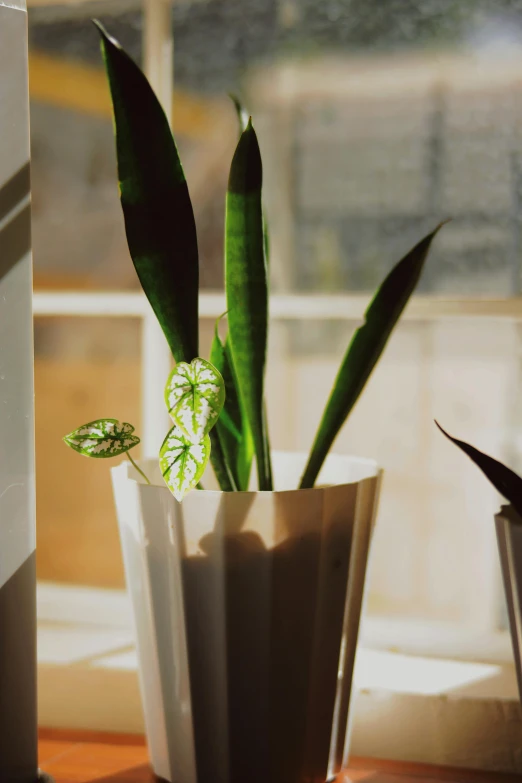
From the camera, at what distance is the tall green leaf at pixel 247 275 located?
1.94 feet

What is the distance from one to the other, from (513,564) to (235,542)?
0.69ft

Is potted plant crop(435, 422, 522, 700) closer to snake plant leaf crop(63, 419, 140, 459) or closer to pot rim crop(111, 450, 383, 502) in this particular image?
pot rim crop(111, 450, 383, 502)

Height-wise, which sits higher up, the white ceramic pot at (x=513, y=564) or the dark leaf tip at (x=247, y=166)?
the dark leaf tip at (x=247, y=166)

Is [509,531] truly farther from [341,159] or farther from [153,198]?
[341,159]

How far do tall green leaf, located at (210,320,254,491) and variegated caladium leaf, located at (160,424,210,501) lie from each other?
12 centimetres

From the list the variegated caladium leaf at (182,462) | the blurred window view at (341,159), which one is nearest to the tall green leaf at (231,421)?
the variegated caladium leaf at (182,462)

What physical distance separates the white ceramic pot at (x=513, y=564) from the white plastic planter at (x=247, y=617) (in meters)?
0.11

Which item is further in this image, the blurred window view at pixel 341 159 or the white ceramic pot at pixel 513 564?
the blurred window view at pixel 341 159

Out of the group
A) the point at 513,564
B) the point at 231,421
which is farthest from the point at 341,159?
the point at 513,564

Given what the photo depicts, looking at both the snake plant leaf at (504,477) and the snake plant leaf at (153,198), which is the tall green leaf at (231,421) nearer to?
the snake plant leaf at (153,198)

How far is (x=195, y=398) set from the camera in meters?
0.55

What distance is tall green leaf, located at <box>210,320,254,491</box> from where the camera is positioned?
68 centimetres

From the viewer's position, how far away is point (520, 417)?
1.07 metres

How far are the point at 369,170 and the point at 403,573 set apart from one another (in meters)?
2.68
